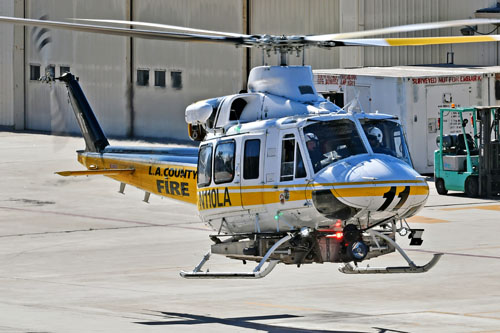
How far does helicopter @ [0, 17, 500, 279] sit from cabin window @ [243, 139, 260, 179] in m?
0.01

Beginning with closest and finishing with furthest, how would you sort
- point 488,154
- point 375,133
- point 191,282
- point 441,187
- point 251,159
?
point 375,133
point 251,159
point 191,282
point 488,154
point 441,187

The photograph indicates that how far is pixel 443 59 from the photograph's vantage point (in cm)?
3934

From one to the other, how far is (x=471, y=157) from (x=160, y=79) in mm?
19564

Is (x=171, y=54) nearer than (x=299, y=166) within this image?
No

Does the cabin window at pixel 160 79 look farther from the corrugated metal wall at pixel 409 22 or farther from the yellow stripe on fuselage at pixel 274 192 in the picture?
the yellow stripe on fuselage at pixel 274 192

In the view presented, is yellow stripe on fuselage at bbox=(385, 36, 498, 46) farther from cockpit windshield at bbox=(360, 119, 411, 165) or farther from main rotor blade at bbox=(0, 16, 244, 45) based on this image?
main rotor blade at bbox=(0, 16, 244, 45)

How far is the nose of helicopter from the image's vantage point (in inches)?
613

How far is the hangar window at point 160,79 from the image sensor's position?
47531 millimetres

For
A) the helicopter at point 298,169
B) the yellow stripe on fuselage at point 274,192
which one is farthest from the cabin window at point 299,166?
the yellow stripe on fuselage at point 274,192

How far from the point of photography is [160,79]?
47.7 m

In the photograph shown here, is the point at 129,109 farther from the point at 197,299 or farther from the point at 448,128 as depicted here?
the point at 197,299

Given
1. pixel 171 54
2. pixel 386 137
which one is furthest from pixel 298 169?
pixel 171 54

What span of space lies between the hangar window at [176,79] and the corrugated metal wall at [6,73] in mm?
10977

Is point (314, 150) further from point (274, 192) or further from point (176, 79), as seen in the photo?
point (176, 79)
